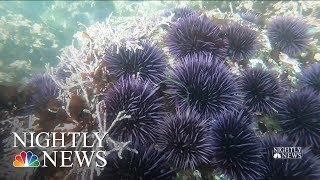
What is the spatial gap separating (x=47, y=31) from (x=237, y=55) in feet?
32.9

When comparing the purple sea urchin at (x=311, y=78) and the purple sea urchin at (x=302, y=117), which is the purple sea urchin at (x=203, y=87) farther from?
the purple sea urchin at (x=311, y=78)

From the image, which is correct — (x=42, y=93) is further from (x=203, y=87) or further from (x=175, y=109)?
(x=203, y=87)

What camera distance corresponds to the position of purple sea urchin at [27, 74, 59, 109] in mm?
4059

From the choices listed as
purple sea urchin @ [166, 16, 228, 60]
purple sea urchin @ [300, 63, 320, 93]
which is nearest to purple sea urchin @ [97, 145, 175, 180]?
purple sea urchin @ [166, 16, 228, 60]

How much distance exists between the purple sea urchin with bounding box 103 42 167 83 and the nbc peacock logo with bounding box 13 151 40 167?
5.19 feet

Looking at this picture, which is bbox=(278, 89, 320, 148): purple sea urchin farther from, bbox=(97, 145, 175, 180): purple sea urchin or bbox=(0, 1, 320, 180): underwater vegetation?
bbox=(97, 145, 175, 180): purple sea urchin

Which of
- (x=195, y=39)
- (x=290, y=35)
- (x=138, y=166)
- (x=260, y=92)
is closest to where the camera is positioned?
(x=138, y=166)

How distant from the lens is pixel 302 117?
402cm

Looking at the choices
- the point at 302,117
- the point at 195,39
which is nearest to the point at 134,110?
the point at 195,39

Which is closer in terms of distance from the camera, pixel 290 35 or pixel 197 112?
pixel 197 112

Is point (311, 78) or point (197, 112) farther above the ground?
point (311, 78)

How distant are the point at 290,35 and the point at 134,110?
4.01 metres

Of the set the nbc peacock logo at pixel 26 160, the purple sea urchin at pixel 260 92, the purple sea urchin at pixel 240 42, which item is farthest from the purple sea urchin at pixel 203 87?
the nbc peacock logo at pixel 26 160

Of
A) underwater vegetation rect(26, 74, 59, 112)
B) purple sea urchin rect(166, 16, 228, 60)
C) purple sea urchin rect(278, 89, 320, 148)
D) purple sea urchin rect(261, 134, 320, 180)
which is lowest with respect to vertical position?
purple sea urchin rect(261, 134, 320, 180)
